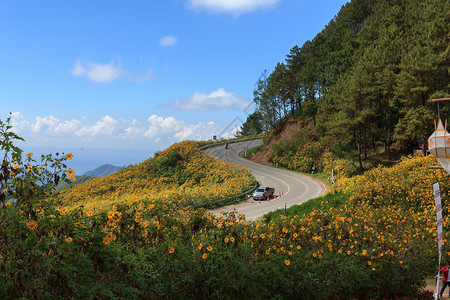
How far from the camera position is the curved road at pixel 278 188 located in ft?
78.2

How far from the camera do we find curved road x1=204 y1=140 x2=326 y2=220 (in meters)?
23.8

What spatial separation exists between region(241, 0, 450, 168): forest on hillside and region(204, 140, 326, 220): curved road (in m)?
6.12

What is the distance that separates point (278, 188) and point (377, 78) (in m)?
15.1

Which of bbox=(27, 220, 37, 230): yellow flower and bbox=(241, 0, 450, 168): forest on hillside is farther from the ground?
bbox=(241, 0, 450, 168): forest on hillside

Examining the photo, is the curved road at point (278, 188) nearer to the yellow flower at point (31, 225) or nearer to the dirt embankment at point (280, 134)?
the dirt embankment at point (280, 134)

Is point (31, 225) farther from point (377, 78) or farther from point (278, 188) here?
point (377, 78)

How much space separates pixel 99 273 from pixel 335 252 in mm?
6066

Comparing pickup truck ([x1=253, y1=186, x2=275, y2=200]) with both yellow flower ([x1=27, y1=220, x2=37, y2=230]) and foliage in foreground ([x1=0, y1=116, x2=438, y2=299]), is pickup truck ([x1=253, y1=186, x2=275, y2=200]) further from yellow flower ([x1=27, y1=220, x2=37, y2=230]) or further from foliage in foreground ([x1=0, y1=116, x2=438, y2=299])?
yellow flower ([x1=27, y1=220, x2=37, y2=230])

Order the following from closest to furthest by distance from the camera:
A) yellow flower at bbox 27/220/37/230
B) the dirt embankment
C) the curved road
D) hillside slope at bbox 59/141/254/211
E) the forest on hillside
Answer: yellow flower at bbox 27/220/37/230
the curved road
the forest on hillside
hillside slope at bbox 59/141/254/211
the dirt embankment

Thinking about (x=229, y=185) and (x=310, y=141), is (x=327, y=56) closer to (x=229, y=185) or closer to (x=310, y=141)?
(x=310, y=141)

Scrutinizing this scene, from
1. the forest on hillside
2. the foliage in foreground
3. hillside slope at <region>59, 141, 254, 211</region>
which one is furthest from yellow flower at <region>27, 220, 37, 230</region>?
the forest on hillside

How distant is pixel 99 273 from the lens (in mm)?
4770

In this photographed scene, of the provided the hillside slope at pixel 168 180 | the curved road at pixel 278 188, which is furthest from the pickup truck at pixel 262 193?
the hillside slope at pixel 168 180

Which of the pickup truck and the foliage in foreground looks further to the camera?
the pickup truck
